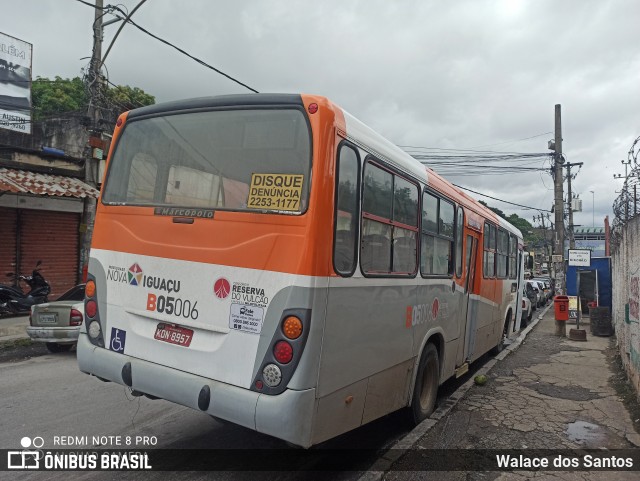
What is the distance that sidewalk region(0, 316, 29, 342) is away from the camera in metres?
9.48

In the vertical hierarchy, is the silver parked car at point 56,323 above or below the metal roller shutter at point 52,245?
below

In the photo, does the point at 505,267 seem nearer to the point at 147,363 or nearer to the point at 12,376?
the point at 147,363

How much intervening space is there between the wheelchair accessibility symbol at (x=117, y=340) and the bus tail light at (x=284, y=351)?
138cm

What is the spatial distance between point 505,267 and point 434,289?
5116 mm

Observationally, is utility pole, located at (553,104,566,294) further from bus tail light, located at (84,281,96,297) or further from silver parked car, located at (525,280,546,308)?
bus tail light, located at (84,281,96,297)

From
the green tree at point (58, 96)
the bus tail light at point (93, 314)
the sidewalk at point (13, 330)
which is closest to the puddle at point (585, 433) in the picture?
the bus tail light at point (93, 314)

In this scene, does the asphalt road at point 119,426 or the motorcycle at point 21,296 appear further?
the motorcycle at point 21,296

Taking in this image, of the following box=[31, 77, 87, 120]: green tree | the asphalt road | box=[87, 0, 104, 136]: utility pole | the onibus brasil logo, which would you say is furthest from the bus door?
box=[31, 77, 87, 120]: green tree

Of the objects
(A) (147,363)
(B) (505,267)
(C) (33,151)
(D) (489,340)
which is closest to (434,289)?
(A) (147,363)

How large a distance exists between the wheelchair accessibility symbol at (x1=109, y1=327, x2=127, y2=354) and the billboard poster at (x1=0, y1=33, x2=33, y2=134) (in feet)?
46.8

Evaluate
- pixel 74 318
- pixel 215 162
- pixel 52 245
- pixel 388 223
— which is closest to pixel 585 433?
pixel 388 223

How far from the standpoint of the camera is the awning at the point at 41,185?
11031 millimetres

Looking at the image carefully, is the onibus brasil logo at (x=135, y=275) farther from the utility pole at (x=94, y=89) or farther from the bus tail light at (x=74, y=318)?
the utility pole at (x=94, y=89)

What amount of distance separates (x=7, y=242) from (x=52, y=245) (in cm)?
138
